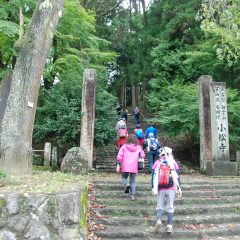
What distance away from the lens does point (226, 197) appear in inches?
385

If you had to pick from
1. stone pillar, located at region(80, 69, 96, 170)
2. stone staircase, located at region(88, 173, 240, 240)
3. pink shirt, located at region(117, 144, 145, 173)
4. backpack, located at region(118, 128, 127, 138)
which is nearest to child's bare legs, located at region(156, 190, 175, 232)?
stone staircase, located at region(88, 173, 240, 240)

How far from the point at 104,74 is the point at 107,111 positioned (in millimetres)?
2704

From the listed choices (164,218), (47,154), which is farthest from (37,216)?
(47,154)

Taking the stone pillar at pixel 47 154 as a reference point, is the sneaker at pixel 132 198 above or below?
below

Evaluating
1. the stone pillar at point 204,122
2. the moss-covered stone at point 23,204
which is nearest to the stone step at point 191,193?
the stone pillar at point 204,122

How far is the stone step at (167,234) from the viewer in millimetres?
7219

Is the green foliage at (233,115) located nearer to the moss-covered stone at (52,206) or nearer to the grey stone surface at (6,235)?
the moss-covered stone at (52,206)

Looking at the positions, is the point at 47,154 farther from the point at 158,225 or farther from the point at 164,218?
the point at 158,225

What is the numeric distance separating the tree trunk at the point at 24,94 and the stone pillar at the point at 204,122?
25.3 feet

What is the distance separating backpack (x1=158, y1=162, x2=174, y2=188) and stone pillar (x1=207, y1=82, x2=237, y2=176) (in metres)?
6.62

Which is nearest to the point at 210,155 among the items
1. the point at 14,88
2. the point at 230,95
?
the point at 230,95

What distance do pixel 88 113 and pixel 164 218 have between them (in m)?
6.39

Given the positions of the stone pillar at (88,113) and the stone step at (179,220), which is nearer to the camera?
the stone step at (179,220)

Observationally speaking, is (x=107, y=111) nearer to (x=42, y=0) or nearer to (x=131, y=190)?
(x=131, y=190)
